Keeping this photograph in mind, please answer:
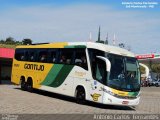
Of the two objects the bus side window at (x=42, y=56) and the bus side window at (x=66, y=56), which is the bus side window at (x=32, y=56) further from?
the bus side window at (x=66, y=56)

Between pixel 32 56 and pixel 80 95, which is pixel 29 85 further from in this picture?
pixel 80 95

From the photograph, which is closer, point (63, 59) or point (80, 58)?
point (80, 58)

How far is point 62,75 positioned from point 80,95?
2182 millimetres

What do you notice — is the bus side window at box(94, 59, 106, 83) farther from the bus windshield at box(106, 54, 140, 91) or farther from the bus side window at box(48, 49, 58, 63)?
the bus side window at box(48, 49, 58, 63)

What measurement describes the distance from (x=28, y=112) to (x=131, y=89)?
588cm

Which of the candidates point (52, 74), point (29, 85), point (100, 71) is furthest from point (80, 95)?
point (29, 85)

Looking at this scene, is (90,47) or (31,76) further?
(31,76)

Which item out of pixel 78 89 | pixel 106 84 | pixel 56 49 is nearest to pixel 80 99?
pixel 78 89

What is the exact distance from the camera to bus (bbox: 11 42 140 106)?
18.6 m

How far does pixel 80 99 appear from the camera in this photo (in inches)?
799

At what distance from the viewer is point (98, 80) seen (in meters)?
18.9

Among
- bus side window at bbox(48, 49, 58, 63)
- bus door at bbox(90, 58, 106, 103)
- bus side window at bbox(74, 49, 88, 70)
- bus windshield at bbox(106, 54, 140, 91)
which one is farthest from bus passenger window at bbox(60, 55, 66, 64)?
bus windshield at bbox(106, 54, 140, 91)

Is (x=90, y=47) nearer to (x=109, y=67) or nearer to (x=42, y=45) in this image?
(x=109, y=67)

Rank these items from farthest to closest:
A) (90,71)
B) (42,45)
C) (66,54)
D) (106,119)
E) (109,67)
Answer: (42,45) < (66,54) < (90,71) < (109,67) < (106,119)
